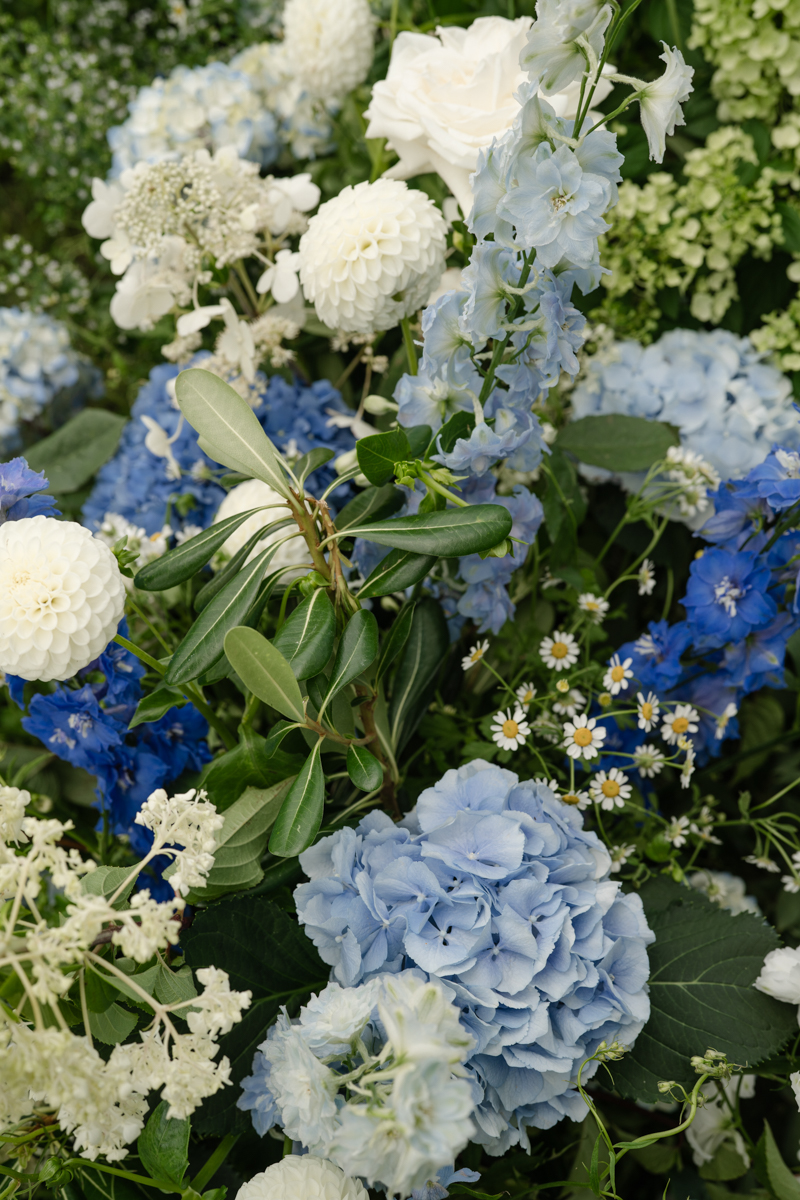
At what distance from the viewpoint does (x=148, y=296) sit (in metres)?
0.76

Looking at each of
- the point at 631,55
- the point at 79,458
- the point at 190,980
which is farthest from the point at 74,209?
the point at 190,980

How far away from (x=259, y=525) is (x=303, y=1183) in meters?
0.45

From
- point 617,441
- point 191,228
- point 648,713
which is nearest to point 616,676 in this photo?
point 648,713

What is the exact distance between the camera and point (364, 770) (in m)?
0.49

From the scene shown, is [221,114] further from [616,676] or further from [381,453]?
[616,676]

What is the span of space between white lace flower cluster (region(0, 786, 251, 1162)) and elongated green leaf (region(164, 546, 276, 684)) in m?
0.08

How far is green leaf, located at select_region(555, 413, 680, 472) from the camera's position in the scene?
30.2 inches

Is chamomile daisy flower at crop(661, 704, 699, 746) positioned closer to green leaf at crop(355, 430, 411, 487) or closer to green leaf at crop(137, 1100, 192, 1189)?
green leaf at crop(355, 430, 411, 487)

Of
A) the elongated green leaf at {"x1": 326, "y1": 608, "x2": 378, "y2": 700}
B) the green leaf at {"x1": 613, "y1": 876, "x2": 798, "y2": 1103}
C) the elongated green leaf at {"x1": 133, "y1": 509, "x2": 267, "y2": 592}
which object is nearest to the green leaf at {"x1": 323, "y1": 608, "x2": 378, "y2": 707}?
the elongated green leaf at {"x1": 326, "y1": 608, "x2": 378, "y2": 700}

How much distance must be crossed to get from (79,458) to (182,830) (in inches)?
26.4

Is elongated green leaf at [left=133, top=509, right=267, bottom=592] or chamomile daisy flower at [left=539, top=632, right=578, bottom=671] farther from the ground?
elongated green leaf at [left=133, top=509, right=267, bottom=592]

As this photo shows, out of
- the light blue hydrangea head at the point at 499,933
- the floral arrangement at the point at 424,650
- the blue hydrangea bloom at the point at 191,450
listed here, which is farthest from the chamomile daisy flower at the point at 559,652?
the blue hydrangea bloom at the point at 191,450

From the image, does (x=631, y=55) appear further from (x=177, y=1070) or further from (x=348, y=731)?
(x=177, y=1070)

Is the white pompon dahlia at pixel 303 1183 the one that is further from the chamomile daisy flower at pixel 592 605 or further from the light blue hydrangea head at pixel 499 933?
the chamomile daisy flower at pixel 592 605
